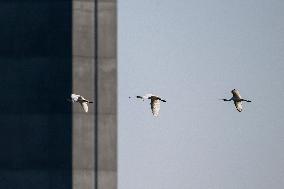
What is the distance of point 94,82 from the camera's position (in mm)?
50438

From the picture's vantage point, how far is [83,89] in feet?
165

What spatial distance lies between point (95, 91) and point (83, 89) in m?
0.51

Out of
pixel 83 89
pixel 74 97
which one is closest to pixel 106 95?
pixel 83 89

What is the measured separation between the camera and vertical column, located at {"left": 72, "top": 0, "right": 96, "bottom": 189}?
A: 50.0 meters

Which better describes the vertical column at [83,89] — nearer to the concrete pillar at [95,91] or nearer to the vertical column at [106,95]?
the concrete pillar at [95,91]

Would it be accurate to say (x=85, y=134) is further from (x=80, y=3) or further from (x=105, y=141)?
(x=80, y=3)

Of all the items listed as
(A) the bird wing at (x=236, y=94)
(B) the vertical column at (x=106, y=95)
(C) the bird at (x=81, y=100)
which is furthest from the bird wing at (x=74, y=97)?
(A) the bird wing at (x=236, y=94)
